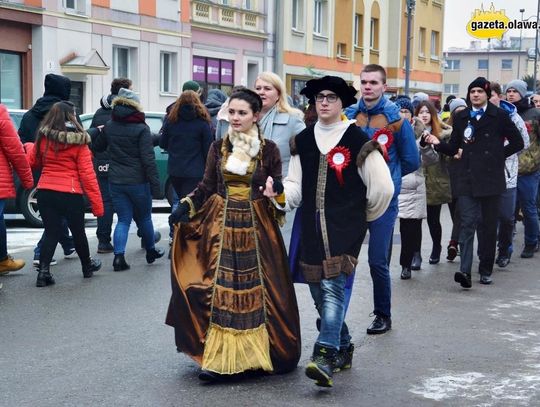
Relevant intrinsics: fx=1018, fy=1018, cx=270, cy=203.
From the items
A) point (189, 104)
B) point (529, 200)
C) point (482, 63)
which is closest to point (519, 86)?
point (529, 200)

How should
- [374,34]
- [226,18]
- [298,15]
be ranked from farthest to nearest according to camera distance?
1. [374,34]
2. [298,15]
3. [226,18]

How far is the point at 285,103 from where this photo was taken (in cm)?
710

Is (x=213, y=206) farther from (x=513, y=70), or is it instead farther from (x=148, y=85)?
(x=513, y=70)

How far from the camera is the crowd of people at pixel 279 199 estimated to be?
5.96 meters

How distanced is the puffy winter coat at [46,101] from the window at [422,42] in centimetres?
4253

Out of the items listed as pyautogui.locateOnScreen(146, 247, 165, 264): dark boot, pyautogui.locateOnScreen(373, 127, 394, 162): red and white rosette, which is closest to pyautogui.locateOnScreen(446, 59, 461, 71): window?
pyautogui.locateOnScreen(146, 247, 165, 264): dark boot

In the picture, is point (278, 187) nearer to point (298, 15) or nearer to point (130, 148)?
point (130, 148)

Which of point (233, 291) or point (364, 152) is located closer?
point (364, 152)

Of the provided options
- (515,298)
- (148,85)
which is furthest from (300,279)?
(148,85)

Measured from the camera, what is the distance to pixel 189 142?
10.6 meters

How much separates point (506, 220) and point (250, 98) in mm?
5301

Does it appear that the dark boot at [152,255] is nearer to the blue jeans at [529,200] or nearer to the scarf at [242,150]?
the blue jeans at [529,200]

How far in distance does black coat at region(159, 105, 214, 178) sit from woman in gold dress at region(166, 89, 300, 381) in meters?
4.31

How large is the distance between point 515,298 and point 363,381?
3.44m
